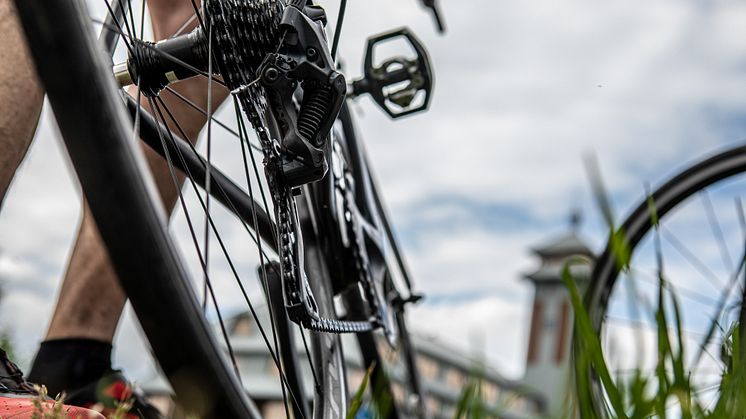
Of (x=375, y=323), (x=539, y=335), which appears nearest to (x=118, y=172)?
(x=375, y=323)

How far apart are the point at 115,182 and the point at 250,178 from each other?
35 cm

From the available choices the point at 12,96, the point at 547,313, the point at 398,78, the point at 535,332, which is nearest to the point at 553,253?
the point at 547,313

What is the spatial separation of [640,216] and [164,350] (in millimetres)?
1324

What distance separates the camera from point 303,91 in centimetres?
93

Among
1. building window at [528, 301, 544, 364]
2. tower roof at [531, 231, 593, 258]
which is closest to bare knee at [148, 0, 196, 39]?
tower roof at [531, 231, 593, 258]

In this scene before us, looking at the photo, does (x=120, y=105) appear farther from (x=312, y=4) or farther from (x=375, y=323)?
(x=375, y=323)

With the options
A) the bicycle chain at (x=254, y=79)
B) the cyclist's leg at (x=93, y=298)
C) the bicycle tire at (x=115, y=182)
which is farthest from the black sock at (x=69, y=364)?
the bicycle tire at (x=115, y=182)

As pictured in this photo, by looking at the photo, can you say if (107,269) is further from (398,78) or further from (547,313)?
(547,313)

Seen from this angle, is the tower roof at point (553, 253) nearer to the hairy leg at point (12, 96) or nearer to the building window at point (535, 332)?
the building window at point (535, 332)

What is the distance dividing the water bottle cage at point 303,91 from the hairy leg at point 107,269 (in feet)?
1.12

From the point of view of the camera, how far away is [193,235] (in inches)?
29.1

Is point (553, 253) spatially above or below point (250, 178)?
below

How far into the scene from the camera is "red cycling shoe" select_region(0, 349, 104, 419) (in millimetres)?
737

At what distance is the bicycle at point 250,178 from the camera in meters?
0.54
